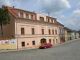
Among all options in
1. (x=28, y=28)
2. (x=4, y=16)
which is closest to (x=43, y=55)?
(x=4, y=16)

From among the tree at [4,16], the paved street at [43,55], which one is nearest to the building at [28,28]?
the tree at [4,16]

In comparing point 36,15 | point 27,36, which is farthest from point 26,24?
point 36,15

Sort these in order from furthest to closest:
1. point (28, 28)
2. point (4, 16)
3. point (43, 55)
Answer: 1. point (28, 28)
2. point (4, 16)
3. point (43, 55)

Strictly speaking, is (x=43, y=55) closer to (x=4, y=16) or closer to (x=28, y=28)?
(x=4, y=16)

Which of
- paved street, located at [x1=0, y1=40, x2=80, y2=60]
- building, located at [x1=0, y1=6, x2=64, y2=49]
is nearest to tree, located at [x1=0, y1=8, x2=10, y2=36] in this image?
building, located at [x1=0, y1=6, x2=64, y2=49]

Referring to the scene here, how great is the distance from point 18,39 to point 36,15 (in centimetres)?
1271

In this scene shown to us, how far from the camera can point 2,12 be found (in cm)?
5572

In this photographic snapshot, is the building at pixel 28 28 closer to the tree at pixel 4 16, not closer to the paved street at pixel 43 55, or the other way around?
the tree at pixel 4 16

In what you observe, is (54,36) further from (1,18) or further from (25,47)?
(1,18)

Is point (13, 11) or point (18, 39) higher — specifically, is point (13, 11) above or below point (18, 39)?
above

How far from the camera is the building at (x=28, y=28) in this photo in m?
59.2

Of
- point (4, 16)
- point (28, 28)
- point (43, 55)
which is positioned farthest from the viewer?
point (28, 28)

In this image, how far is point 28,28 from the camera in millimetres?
63781

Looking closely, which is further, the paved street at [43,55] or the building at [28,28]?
the building at [28,28]
